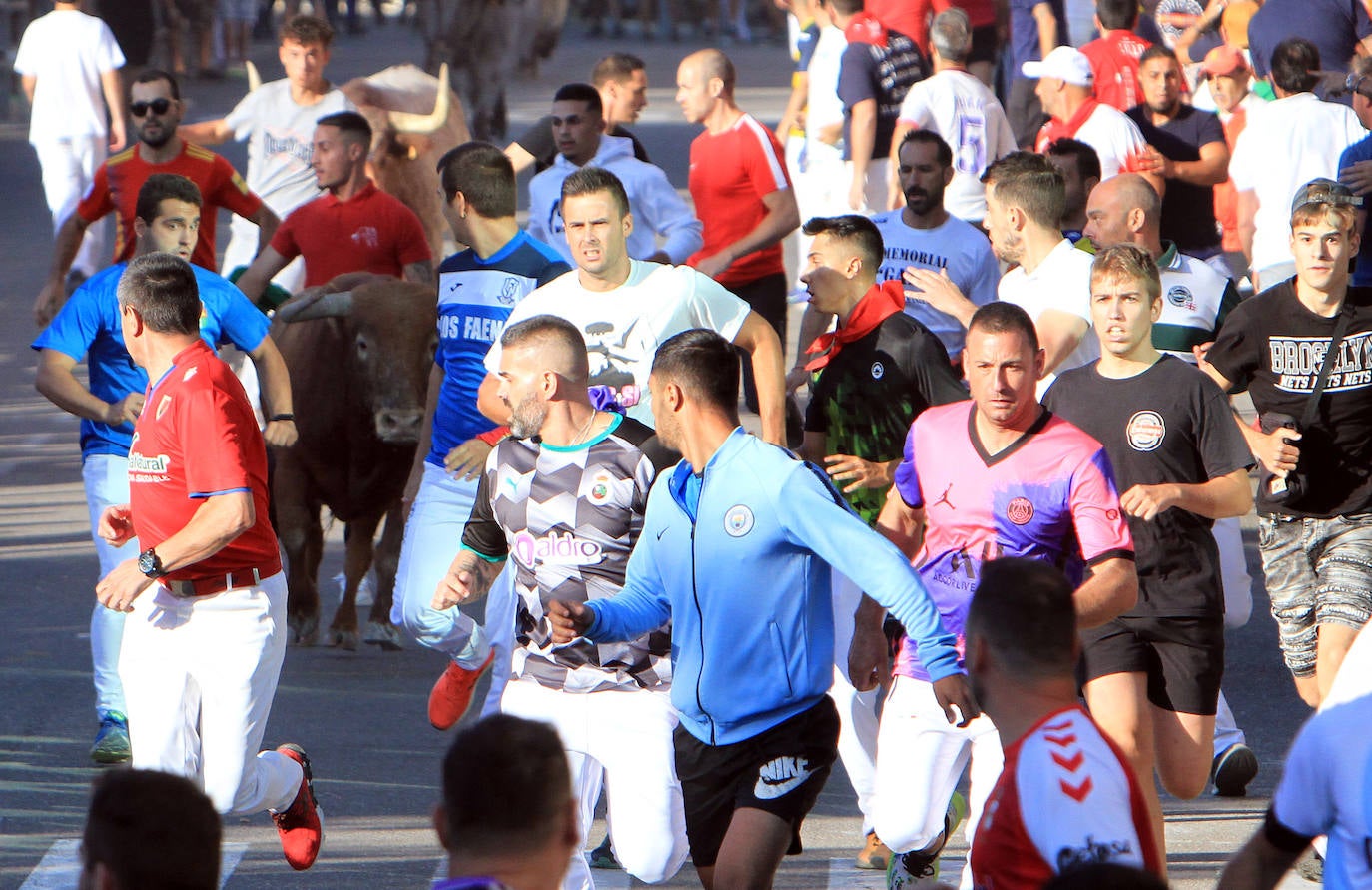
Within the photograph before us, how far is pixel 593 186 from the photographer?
6832mm

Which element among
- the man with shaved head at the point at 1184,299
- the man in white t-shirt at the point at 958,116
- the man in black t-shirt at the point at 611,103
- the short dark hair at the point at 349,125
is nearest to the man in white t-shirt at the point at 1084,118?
the man in white t-shirt at the point at 958,116

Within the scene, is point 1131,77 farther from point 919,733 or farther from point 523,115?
point 523,115

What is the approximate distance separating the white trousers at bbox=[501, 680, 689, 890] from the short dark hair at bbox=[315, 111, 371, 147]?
16.2 ft

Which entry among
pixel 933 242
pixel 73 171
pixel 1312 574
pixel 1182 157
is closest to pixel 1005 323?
pixel 1312 574

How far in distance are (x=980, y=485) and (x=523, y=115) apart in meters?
24.8

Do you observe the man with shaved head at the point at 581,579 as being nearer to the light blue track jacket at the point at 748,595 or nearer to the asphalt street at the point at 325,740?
the light blue track jacket at the point at 748,595

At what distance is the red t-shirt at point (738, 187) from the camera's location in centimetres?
1089

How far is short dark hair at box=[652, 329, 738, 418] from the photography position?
5.17 m

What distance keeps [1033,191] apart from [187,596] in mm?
3292

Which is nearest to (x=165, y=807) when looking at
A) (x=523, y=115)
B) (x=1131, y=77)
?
(x=1131, y=77)

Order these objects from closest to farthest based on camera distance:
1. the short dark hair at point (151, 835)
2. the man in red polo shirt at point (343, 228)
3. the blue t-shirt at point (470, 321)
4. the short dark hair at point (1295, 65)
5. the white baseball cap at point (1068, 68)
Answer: the short dark hair at point (151, 835), the blue t-shirt at point (470, 321), the man in red polo shirt at point (343, 228), the short dark hair at point (1295, 65), the white baseball cap at point (1068, 68)

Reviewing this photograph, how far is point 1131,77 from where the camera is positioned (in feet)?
40.2

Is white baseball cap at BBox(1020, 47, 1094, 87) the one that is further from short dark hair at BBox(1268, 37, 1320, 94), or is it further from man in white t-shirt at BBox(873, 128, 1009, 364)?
man in white t-shirt at BBox(873, 128, 1009, 364)

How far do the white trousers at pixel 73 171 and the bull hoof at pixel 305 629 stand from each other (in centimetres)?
821
